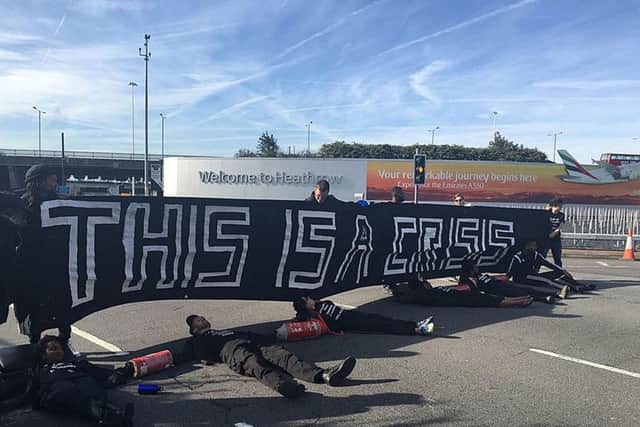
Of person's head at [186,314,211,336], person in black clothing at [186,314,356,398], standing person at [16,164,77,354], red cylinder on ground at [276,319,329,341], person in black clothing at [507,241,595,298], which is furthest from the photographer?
person in black clothing at [507,241,595,298]

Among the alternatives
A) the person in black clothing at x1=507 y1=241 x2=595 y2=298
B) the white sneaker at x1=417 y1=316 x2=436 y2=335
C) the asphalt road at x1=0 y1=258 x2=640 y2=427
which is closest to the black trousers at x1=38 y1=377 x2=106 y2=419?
the asphalt road at x1=0 y1=258 x2=640 y2=427

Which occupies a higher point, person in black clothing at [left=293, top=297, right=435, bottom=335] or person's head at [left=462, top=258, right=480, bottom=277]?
person's head at [left=462, top=258, right=480, bottom=277]

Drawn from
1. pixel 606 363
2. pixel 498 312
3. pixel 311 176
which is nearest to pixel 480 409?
pixel 606 363

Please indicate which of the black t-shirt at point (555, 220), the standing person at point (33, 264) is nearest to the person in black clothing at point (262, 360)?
the standing person at point (33, 264)

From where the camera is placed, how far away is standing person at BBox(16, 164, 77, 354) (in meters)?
5.23

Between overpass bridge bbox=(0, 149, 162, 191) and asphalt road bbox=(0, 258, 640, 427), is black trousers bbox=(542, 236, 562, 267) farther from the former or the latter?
overpass bridge bbox=(0, 149, 162, 191)

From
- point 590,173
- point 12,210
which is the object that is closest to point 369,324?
point 12,210

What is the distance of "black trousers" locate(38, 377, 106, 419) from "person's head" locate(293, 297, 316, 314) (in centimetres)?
300

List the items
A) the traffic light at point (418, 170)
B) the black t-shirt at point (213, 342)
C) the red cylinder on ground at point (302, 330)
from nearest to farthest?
the black t-shirt at point (213, 342)
the red cylinder on ground at point (302, 330)
the traffic light at point (418, 170)

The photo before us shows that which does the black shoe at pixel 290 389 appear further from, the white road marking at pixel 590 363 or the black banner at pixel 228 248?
the white road marking at pixel 590 363

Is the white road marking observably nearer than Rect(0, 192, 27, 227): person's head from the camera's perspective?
No

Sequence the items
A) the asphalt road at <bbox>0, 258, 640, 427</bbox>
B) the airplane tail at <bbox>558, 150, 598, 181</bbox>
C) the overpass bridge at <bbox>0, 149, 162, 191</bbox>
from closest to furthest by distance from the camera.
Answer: the asphalt road at <bbox>0, 258, 640, 427</bbox>, the airplane tail at <bbox>558, 150, 598, 181</bbox>, the overpass bridge at <bbox>0, 149, 162, 191</bbox>

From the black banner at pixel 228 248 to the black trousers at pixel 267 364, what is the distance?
5.06 feet

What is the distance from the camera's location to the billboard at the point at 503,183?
39812 mm
